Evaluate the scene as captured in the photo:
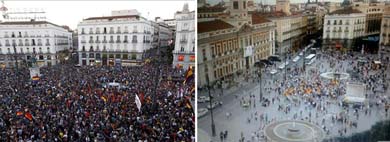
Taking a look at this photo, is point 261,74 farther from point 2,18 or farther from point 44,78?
point 2,18

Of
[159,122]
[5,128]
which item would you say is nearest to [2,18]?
[5,128]

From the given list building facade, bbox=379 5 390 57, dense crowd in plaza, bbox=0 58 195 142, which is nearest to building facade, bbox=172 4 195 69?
dense crowd in plaza, bbox=0 58 195 142

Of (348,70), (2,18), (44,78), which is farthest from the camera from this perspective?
(2,18)

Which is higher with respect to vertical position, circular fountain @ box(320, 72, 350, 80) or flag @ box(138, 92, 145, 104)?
circular fountain @ box(320, 72, 350, 80)

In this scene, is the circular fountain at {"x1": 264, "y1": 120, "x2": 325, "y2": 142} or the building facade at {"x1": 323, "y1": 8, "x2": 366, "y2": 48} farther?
the building facade at {"x1": 323, "y1": 8, "x2": 366, "y2": 48}

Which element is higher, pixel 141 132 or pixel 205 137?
pixel 205 137

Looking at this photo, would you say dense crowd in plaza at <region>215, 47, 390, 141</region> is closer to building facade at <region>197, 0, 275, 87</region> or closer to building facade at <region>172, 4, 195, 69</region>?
building facade at <region>197, 0, 275, 87</region>
